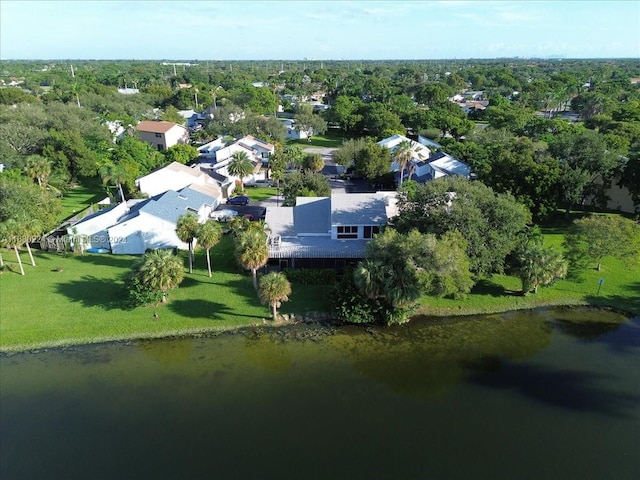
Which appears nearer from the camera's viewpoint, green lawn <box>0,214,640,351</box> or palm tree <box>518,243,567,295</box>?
green lawn <box>0,214,640,351</box>

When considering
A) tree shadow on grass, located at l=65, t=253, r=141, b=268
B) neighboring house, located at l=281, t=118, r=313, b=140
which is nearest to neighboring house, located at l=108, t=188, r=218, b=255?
tree shadow on grass, located at l=65, t=253, r=141, b=268

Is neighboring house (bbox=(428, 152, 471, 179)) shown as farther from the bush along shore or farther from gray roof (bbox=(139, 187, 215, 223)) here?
gray roof (bbox=(139, 187, 215, 223))

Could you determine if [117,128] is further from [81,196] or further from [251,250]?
[251,250]

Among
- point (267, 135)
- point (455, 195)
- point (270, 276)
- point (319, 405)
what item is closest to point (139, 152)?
point (267, 135)

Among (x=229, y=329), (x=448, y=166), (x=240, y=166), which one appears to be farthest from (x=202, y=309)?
(x=448, y=166)

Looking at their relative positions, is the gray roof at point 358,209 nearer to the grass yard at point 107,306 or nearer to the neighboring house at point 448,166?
the grass yard at point 107,306

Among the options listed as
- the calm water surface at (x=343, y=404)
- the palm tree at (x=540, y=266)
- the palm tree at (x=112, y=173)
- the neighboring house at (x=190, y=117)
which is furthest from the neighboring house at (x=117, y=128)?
the palm tree at (x=540, y=266)

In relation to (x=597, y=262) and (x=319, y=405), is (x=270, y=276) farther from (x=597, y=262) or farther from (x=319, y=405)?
(x=597, y=262)
